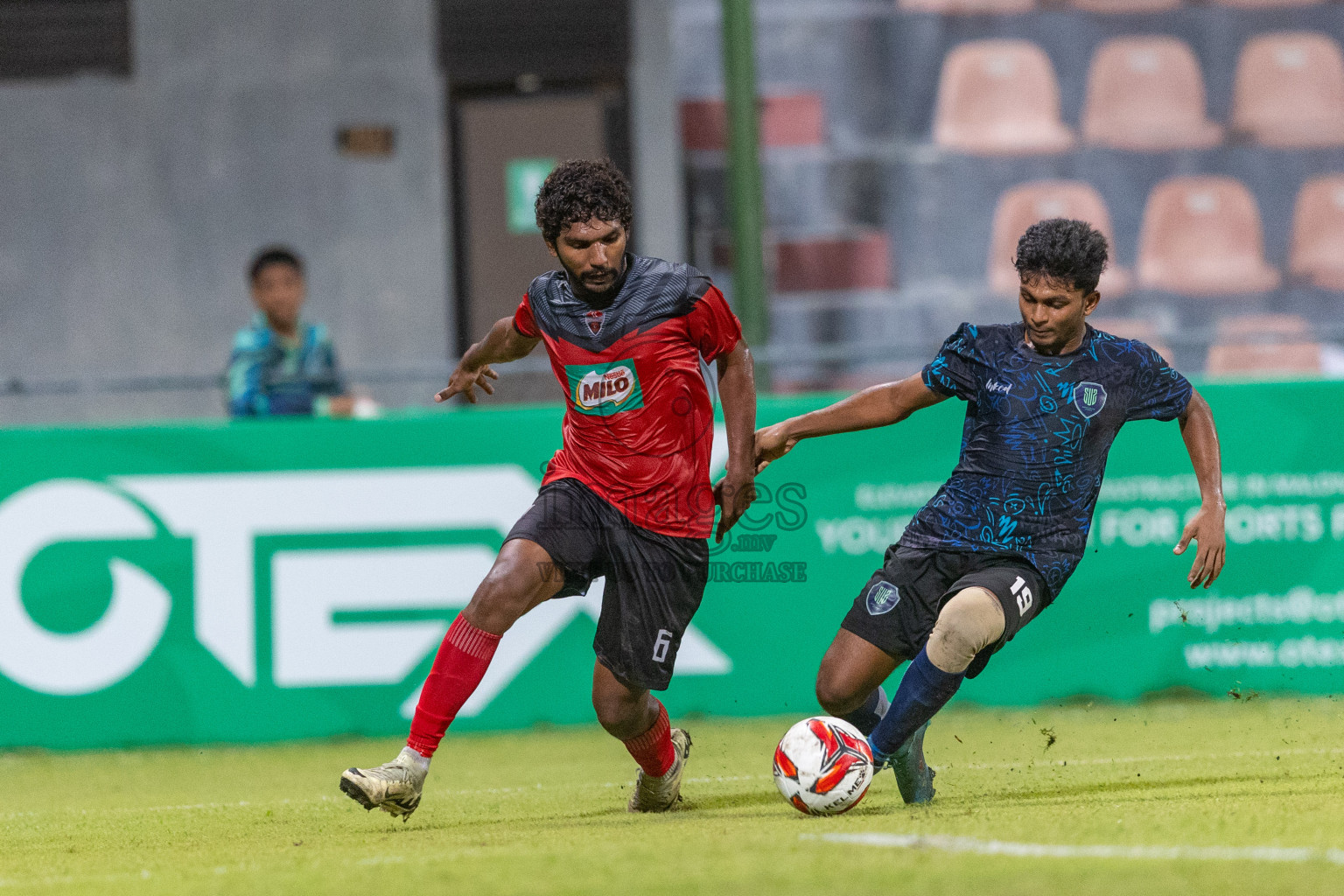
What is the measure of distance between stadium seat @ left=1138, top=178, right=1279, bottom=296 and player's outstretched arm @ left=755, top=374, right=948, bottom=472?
762cm

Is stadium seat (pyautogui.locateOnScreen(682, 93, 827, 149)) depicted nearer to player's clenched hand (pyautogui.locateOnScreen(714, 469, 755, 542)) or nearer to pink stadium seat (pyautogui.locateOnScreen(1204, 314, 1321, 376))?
pink stadium seat (pyautogui.locateOnScreen(1204, 314, 1321, 376))

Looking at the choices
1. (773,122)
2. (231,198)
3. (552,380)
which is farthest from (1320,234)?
(231,198)

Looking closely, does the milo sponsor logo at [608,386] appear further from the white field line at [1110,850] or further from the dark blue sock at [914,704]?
the white field line at [1110,850]

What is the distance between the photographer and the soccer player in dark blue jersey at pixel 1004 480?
4.98 meters

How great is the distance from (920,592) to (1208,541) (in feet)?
2.89

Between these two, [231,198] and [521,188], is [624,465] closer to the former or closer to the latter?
[521,188]

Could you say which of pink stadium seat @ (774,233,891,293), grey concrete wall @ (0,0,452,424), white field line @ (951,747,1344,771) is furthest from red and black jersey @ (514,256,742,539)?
grey concrete wall @ (0,0,452,424)

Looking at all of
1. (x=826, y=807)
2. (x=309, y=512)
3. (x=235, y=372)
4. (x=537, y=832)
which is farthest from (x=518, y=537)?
(x=235, y=372)

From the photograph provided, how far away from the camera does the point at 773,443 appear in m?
5.39

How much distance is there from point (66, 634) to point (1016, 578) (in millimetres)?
4872

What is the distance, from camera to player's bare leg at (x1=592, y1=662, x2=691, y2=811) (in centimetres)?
520

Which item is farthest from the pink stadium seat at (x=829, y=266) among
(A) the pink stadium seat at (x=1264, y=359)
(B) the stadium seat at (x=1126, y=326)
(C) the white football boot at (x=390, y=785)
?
(C) the white football boot at (x=390, y=785)

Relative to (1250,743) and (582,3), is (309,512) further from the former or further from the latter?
(582,3)

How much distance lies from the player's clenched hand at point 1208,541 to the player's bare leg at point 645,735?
1706 mm
